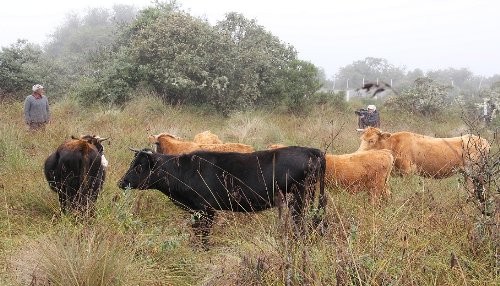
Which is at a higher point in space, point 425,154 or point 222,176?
point 222,176

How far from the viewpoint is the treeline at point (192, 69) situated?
16.9 metres

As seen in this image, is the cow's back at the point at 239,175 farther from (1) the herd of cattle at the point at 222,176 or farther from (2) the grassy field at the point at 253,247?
(2) the grassy field at the point at 253,247

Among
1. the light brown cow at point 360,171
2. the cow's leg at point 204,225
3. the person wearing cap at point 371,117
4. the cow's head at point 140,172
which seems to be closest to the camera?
the cow's leg at point 204,225

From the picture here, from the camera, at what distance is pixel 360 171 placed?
6.54 m

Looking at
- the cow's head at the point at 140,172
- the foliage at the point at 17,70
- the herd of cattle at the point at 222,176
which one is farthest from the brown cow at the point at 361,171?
the foliage at the point at 17,70

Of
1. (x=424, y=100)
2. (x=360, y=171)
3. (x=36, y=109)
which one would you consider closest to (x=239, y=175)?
(x=360, y=171)

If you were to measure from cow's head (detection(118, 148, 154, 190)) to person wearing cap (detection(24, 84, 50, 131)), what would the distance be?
511 cm

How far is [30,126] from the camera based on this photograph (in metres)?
10.2

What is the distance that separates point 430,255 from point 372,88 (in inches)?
102

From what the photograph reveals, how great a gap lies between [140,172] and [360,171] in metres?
2.87

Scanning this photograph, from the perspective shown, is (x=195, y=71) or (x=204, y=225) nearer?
(x=204, y=225)

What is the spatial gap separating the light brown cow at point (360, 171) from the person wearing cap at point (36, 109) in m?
6.06

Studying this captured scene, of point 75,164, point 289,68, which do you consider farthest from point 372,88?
point 289,68

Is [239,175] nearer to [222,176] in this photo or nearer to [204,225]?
[222,176]
